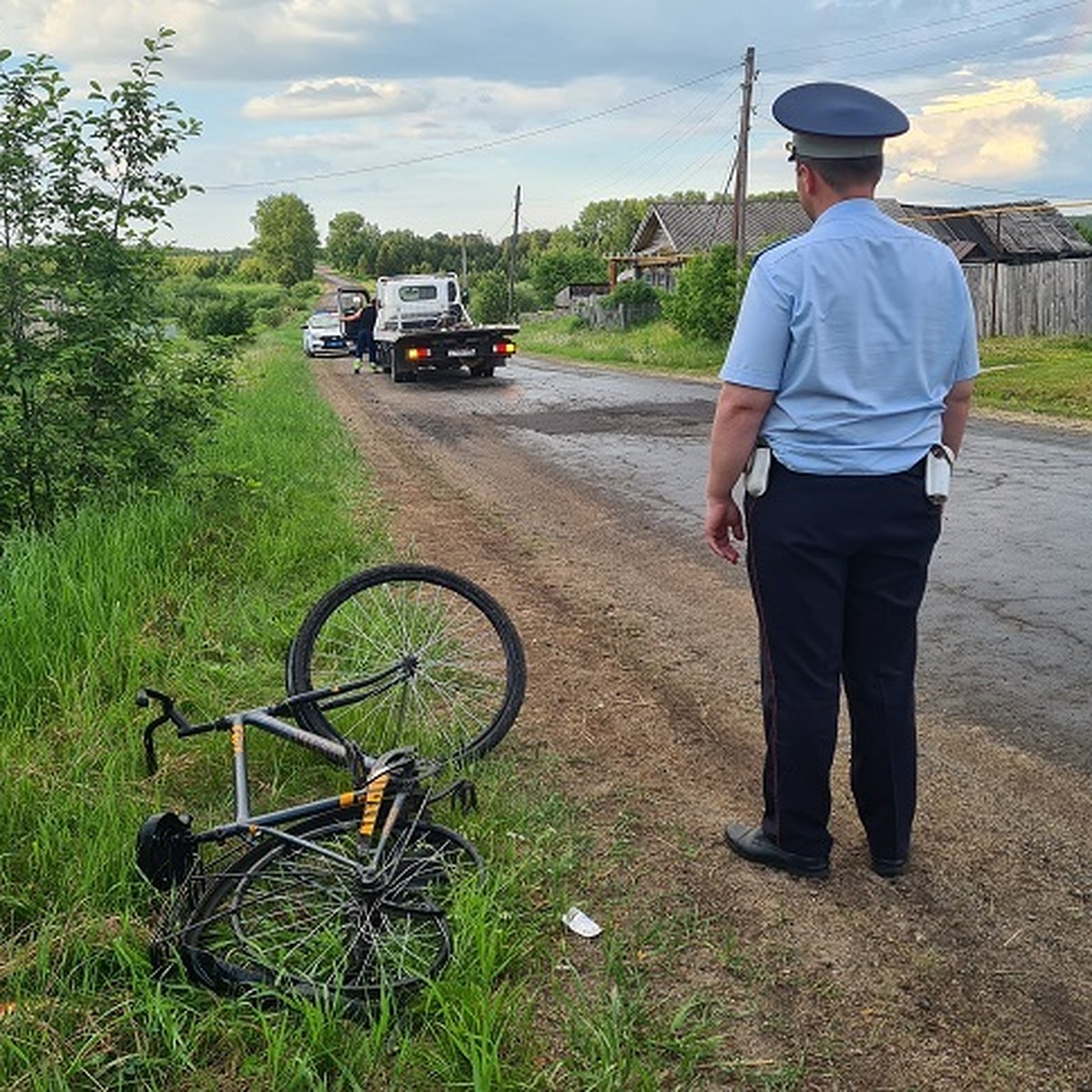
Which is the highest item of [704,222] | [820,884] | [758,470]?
[704,222]

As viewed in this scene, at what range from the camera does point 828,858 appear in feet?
11.9

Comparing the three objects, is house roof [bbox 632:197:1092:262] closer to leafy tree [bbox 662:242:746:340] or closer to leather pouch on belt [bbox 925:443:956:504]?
leafy tree [bbox 662:242:746:340]

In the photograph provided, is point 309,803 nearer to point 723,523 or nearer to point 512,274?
point 723,523

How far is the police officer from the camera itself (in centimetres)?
330

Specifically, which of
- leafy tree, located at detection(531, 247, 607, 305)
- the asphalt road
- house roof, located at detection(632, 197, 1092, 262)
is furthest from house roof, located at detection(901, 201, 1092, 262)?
leafy tree, located at detection(531, 247, 607, 305)

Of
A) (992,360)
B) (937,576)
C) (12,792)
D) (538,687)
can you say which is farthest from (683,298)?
(12,792)

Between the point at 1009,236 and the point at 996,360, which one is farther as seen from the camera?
the point at 1009,236

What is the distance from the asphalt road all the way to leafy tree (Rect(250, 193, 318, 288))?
338 ft

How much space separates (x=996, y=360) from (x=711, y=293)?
823cm

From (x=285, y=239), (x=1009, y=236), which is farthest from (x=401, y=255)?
(x=1009, y=236)

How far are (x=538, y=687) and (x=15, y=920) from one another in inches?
99.2

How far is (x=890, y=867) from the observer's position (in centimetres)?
359

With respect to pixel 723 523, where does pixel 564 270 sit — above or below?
above

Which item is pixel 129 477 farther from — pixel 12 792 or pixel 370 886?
pixel 370 886
